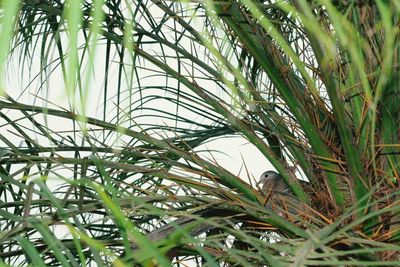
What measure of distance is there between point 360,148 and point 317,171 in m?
0.17

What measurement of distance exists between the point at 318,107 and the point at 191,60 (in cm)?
34

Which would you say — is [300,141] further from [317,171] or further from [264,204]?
[264,204]

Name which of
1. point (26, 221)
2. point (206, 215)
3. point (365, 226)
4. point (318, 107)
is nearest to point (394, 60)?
point (318, 107)

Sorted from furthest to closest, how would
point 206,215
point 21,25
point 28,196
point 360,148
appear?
1. point 21,25
2. point 360,148
3. point 206,215
4. point 28,196

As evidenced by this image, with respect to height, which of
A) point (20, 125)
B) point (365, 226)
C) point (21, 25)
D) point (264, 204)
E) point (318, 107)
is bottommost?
point (365, 226)

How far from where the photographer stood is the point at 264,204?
1.57 meters

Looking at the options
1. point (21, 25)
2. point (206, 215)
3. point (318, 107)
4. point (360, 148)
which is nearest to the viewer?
point (206, 215)

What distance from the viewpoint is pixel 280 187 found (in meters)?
1.97

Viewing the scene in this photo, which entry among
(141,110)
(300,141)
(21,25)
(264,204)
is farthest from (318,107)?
(21,25)

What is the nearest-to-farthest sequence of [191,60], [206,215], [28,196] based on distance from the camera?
[28,196] < [206,215] < [191,60]

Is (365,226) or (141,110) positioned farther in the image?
(141,110)

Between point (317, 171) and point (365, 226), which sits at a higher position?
point (317, 171)

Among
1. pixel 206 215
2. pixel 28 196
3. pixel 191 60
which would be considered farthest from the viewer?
pixel 191 60

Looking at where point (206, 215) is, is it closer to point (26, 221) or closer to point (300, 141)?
point (300, 141)
